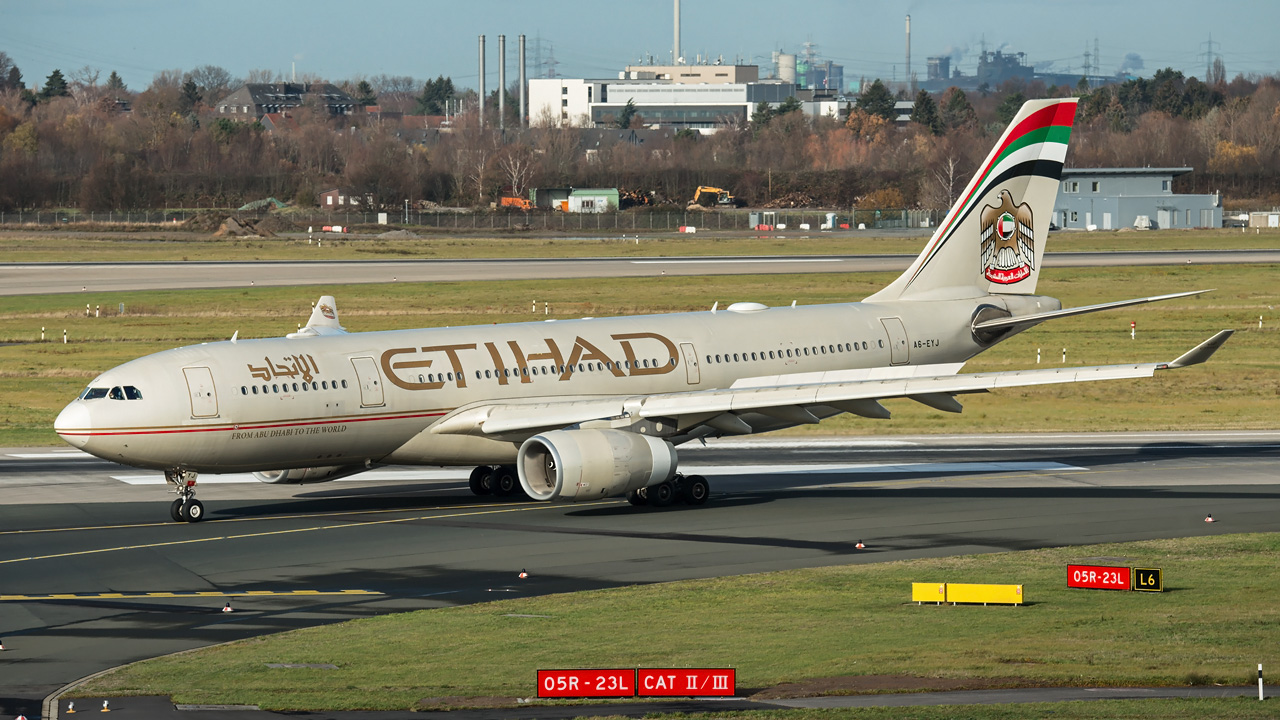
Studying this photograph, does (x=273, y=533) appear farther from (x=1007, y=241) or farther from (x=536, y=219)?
(x=536, y=219)

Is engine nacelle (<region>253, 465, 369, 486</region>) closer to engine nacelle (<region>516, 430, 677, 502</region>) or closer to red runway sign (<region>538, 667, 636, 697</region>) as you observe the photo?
engine nacelle (<region>516, 430, 677, 502</region>)

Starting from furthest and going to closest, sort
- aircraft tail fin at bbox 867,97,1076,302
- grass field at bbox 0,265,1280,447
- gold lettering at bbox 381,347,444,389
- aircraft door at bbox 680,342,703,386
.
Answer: grass field at bbox 0,265,1280,447 → aircraft tail fin at bbox 867,97,1076,302 → aircraft door at bbox 680,342,703,386 → gold lettering at bbox 381,347,444,389

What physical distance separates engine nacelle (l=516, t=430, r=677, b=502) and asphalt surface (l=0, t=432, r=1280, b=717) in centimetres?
97

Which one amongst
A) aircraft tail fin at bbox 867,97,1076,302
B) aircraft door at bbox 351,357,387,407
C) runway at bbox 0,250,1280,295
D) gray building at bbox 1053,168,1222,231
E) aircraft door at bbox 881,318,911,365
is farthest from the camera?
gray building at bbox 1053,168,1222,231

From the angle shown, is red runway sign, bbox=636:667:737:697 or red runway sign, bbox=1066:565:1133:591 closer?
red runway sign, bbox=636:667:737:697

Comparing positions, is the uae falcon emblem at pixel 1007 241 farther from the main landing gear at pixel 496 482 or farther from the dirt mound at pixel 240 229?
the dirt mound at pixel 240 229

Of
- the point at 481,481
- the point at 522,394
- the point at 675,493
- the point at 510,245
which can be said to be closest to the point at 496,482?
the point at 481,481

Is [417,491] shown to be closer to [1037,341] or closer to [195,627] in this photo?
[195,627]

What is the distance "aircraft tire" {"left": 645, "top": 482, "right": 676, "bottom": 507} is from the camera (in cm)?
3884

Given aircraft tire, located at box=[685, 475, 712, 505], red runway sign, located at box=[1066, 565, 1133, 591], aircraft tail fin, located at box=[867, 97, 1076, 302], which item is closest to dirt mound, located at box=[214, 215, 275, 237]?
aircraft tail fin, located at box=[867, 97, 1076, 302]

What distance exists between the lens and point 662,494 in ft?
128

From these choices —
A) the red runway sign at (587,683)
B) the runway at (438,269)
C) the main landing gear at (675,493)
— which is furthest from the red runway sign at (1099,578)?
the runway at (438,269)

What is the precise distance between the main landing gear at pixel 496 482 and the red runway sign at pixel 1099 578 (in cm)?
1746

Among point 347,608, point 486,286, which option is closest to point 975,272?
point 347,608
